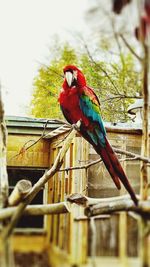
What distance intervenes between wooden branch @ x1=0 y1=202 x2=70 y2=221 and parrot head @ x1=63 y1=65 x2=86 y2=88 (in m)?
0.71

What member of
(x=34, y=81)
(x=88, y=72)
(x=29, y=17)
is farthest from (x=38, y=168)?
(x=29, y=17)

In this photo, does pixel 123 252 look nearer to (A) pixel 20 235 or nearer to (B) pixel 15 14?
(A) pixel 20 235

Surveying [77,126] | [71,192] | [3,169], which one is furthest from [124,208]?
[71,192]

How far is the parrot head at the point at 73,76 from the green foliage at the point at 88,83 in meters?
0.30

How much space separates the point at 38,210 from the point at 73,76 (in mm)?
929

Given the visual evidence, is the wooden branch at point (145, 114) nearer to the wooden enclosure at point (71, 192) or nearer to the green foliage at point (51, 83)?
the wooden enclosure at point (71, 192)

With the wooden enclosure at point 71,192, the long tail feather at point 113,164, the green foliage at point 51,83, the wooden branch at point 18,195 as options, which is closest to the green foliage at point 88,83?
the green foliage at point 51,83

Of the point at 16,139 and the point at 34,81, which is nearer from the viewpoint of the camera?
the point at 34,81

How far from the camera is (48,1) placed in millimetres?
1594

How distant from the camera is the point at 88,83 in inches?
107

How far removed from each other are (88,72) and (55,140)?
140 cm

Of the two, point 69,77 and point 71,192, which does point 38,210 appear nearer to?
point 69,77

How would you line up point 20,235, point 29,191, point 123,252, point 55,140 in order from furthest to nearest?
point 55,140 < point 29,191 < point 20,235 < point 123,252

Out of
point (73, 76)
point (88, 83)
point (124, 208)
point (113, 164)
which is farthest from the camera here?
point (88, 83)
